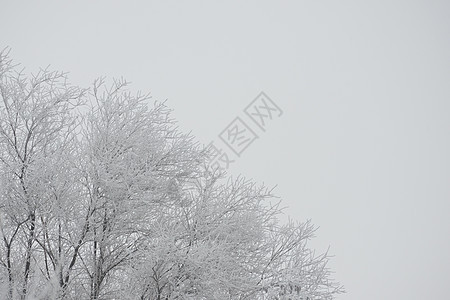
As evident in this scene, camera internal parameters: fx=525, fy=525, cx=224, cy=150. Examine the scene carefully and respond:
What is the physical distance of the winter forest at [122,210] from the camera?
24.1ft

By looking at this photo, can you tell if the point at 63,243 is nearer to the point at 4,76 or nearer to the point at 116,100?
the point at 116,100

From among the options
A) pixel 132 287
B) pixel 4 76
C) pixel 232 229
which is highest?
pixel 4 76

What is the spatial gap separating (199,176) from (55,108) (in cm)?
257

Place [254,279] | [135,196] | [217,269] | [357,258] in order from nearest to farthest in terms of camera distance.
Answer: [217,269] < [135,196] < [254,279] < [357,258]

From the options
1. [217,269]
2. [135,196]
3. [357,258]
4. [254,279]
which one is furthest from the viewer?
[357,258]

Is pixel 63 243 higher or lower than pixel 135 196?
lower

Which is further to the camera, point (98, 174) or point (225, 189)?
point (225, 189)

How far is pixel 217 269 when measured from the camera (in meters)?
7.16

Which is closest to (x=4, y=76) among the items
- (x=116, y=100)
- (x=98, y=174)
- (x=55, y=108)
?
(x=55, y=108)

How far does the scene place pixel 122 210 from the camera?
759cm

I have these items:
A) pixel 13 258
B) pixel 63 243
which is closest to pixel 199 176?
A: pixel 63 243

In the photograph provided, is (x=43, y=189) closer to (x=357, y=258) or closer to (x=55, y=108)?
(x=55, y=108)

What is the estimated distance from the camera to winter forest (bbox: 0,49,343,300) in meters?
7.34

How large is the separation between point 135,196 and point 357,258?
65496 mm
